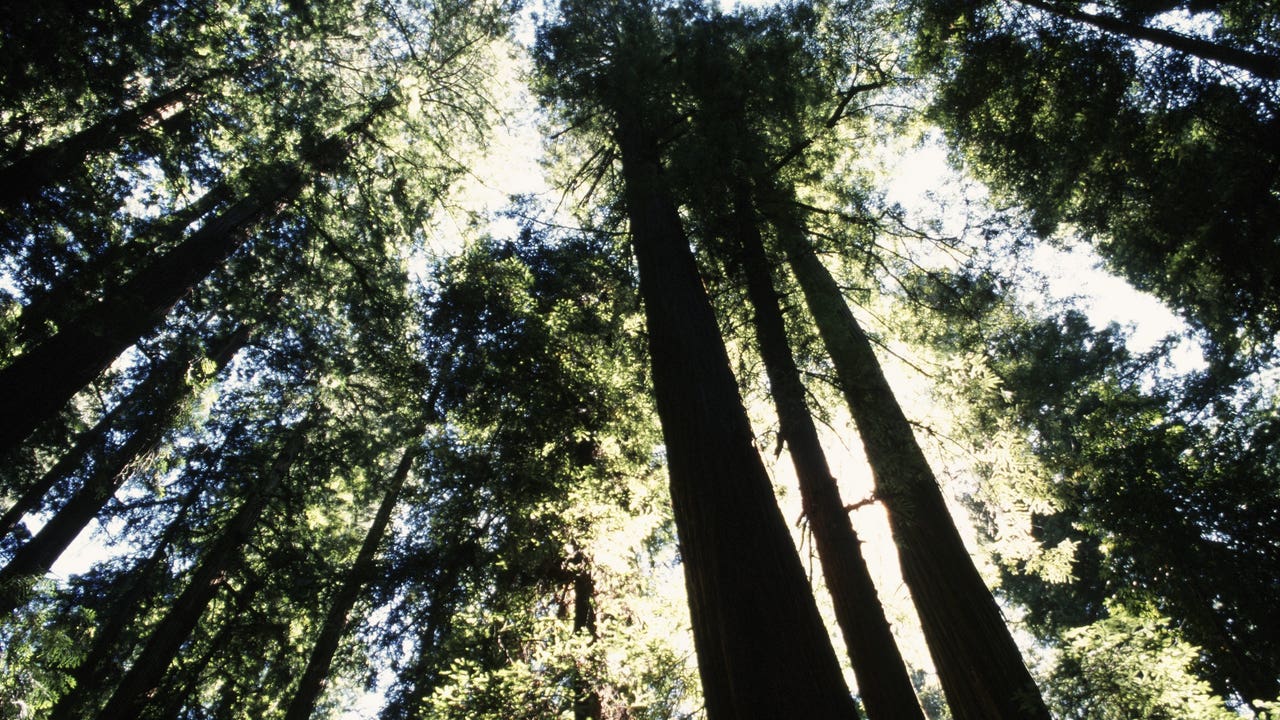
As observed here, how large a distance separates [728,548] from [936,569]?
361cm

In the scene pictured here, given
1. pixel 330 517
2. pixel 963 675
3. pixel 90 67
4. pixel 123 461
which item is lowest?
pixel 963 675

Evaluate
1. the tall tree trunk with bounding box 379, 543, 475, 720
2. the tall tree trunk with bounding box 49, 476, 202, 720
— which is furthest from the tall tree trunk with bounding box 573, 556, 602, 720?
the tall tree trunk with bounding box 49, 476, 202, 720

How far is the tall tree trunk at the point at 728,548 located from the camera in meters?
2.02

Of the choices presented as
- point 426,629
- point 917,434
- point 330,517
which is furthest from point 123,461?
point 917,434

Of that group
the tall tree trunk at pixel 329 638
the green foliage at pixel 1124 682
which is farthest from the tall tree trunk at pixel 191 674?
the green foliage at pixel 1124 682

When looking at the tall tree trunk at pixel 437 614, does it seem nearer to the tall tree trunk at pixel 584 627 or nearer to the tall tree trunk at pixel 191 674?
the tall tree trunk at pixel 584 627

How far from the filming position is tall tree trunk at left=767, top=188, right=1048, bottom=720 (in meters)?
4.34

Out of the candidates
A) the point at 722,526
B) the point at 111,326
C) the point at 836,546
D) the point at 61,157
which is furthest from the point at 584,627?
the point at 61,157

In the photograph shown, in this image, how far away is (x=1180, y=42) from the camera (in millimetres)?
4539

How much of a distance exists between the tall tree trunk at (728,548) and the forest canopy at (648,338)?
0.02 meters

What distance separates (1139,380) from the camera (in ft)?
49.4

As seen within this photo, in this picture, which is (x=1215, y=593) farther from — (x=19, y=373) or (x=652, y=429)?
(x=19, y=373)

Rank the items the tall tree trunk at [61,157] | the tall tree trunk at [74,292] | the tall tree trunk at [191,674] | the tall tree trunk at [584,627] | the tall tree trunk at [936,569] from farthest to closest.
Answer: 1. the tall tree trunk at [191,674]
2. the tall tree trunk at [584,627]
3. the tall tree trunk at [936,569]
4. the tall tree trunk at [74,292]
5. the tall tree trunk at [61,157]

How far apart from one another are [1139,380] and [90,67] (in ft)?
71.3
